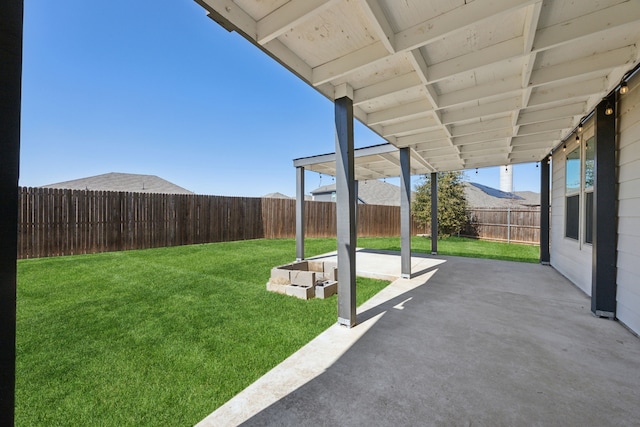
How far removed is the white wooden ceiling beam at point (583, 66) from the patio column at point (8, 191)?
3.81 metres

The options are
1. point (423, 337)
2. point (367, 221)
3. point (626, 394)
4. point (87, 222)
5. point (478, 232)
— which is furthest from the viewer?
point (367, 221)

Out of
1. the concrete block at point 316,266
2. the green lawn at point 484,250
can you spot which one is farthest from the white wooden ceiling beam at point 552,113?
the green lawn at point 484,250

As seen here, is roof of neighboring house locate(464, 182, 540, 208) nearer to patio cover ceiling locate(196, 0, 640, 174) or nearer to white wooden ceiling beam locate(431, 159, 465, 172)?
white wooden ceiling beam locate(431, 159, 465, 172)

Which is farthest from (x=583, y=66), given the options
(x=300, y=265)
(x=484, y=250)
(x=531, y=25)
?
(x=484, y=250)

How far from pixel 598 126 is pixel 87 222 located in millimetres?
11456

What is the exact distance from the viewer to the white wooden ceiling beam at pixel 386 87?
2.80 m

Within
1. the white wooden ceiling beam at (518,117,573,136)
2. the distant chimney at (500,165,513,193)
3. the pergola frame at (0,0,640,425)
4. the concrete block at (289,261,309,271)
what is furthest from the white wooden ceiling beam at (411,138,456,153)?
the distant chimney at (500,165,513,193)

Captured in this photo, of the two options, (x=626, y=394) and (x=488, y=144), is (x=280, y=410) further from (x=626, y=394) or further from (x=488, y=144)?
(x=488, y=144)

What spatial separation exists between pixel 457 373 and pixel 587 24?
2914mm

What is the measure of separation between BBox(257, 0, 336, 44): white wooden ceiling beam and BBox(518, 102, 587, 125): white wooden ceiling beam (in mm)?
3528

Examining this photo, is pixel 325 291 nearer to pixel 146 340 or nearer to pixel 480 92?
pixel 146 340

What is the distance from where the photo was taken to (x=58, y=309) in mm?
3371

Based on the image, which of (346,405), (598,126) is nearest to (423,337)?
(346,405)

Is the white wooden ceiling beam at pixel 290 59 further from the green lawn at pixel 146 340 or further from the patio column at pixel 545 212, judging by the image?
the patio column at pixel 545 212
